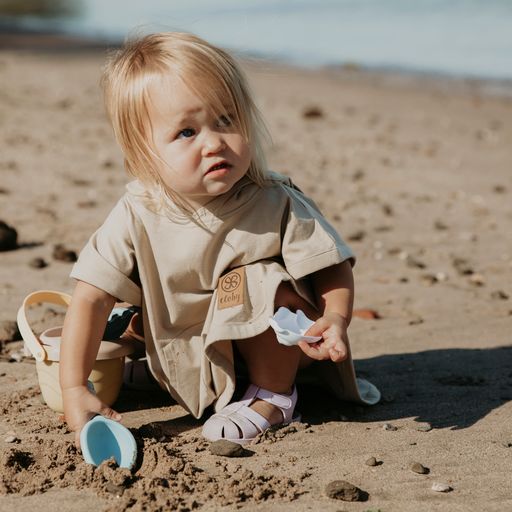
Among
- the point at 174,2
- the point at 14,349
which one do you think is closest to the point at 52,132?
the point at 14,349

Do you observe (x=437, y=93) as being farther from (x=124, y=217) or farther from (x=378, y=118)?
(x=124, y=217)

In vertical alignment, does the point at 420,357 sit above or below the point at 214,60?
below

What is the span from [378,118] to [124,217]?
7.56 m

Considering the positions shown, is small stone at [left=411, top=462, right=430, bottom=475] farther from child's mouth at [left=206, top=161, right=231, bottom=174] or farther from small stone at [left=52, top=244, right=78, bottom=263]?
small stone at [left=52, top=244, right=78, bottom=263]

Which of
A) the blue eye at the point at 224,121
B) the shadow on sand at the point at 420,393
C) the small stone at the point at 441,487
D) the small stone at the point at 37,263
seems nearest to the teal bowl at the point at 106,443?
the shadow on sand at the point at 420,393

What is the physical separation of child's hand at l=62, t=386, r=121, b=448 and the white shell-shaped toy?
0.61m

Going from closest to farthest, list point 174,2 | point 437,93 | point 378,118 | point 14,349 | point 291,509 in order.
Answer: point 291,509 → point 14,349 → point 378,118 → point 437,93 → point 174,2

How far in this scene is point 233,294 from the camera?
3.22 m

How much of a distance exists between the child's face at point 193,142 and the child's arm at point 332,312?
1.65 feet

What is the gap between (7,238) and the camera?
5.37 meters

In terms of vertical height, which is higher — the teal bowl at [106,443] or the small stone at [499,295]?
the teal bowl at [106,443]

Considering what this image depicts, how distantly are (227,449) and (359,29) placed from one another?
16.9 m

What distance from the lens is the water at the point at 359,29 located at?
14.8 m

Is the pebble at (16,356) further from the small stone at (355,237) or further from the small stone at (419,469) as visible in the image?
the small stone at (355,237)
